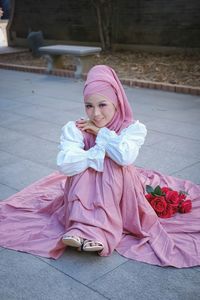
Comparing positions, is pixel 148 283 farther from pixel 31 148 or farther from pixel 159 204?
pixel 31 148

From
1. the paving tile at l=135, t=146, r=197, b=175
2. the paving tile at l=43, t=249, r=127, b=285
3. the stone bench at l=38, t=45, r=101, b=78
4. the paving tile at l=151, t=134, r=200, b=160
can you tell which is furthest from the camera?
the stone bench at l=38, t=45, r=101, b=78

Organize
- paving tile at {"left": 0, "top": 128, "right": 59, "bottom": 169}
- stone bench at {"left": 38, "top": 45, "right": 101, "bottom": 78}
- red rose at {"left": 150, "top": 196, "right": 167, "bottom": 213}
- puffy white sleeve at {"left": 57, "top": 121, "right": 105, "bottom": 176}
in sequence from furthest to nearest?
stone bench at {"left": 38, "top": 45, "right": 101, "bottom": 78}
paving tile at {"left": 0, "top": 128, "right": 59, "bottom": 169}
red rose at {"left": 150, "top": 196, "right": 167, "bottom": 213}
puffy white sleeve at {"left": 57, "top": 121, "right": 105, "bottom": 176}

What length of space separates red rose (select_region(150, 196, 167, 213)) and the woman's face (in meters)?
0.74

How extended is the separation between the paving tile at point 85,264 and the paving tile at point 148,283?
0.05 meters

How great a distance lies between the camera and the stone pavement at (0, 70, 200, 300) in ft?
8.48

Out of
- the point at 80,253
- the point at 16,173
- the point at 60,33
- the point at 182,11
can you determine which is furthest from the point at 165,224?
the point at 60,33

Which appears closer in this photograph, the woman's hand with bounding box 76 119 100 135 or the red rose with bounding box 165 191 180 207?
the woman's hand with bounding box 76 119 100 135

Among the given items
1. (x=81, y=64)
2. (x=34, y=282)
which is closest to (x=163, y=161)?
(x=34, y=282)

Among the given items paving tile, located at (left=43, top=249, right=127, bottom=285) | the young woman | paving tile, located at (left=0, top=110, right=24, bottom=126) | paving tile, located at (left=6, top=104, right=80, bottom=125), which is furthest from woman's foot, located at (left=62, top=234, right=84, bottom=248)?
paving tile, located at (left=0, top=110, right=24, bottom=126)

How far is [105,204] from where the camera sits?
300 cm

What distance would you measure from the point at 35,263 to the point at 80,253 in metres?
0.30

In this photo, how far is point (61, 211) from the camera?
3.30 meters

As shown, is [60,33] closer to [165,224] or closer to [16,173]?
[16,173]

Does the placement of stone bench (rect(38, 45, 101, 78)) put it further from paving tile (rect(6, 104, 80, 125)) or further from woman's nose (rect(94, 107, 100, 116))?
woman's nose (rect(94, 107, 100, 116))
